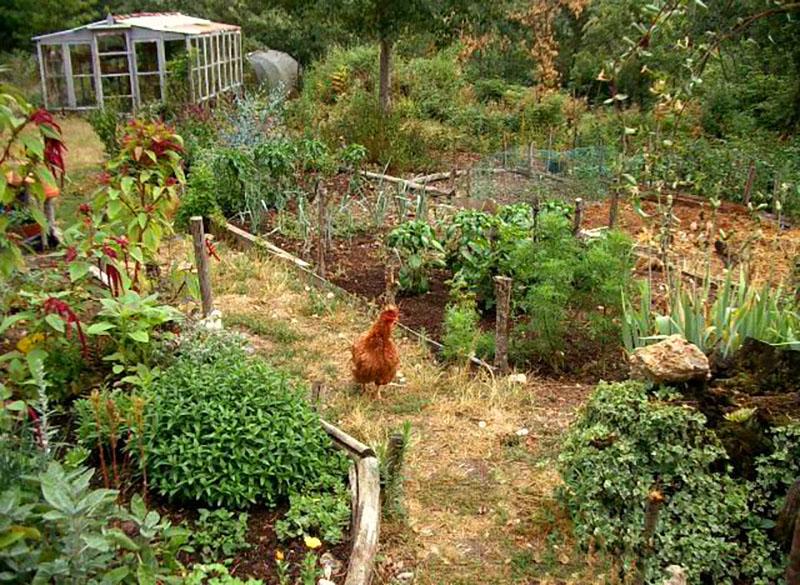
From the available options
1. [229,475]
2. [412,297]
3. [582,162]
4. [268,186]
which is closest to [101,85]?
[268,186]

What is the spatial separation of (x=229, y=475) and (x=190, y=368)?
2.03 feet

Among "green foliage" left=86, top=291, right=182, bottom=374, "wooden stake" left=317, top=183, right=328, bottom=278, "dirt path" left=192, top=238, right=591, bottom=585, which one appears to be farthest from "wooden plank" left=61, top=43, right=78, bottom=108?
"green foliage" left=86, top=291, right=182, bottom=374

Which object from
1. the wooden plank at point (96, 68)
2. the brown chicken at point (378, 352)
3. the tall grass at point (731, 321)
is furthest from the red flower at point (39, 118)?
the wooden plank at point (96, 68)

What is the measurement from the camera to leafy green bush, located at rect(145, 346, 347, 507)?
3.12 meters

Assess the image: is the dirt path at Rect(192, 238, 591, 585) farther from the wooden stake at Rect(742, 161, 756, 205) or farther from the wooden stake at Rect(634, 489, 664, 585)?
the wooden stake at Rect(742, 161, 756, 205)

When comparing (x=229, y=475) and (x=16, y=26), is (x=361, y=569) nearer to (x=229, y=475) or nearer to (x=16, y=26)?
(x=229, y=475)

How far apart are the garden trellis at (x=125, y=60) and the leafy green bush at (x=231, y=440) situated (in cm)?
1167

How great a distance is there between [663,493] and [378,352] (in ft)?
5.98

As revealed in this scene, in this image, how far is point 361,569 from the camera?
2.87 meters

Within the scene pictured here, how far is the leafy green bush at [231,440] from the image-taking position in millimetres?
3123

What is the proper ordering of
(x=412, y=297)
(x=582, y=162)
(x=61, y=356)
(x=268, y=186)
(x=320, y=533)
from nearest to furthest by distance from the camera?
(x=320, y=533) → (x=61, y=356) → (x=412, y=297) → (x=268, y=186) → (x=582, y=162)

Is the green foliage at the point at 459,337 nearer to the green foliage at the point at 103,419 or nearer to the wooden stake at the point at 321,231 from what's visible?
the wooden stake at the point at 321,231

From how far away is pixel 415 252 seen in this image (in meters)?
6.15

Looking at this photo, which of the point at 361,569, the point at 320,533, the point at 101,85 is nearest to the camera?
the point at 361,569
